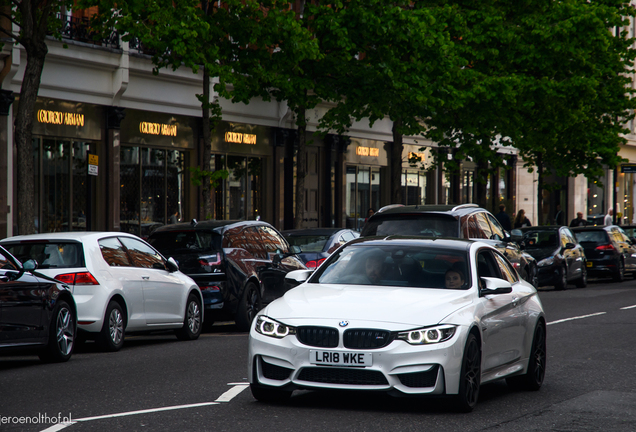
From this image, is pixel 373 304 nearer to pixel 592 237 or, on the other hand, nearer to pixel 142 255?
pixel 142 255

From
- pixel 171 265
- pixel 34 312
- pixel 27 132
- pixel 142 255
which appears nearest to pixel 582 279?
pixel 171 265

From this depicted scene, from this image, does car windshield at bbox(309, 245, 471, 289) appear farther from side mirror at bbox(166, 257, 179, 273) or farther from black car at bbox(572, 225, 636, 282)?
black car at bbox(572, 225, 636, 282)

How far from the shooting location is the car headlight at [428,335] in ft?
23.7

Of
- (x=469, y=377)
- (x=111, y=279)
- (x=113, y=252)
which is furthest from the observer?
(x=113, y=252)

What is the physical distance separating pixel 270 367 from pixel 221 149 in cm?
2134

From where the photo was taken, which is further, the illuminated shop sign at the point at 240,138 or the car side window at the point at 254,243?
the illuminated shop sign at the point at 240,138

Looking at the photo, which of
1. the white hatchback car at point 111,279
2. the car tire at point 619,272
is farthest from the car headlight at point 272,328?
the car tire at point 619,272

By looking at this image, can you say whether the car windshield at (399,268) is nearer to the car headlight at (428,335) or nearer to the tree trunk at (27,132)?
the car headlight at (428,335)

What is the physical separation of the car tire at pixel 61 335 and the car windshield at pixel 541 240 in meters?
15.9

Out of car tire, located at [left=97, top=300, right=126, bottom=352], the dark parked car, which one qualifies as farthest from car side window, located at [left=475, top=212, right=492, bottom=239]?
car tire, located at [left=97, top=300, right=126, bottom=352]

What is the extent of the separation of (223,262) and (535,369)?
6616 mm

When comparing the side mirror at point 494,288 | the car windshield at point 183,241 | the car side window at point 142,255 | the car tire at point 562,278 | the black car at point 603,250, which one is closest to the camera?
the side mirror at point 494,288

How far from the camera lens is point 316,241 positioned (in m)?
18.3

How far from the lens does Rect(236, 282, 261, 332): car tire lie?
14727 mm
